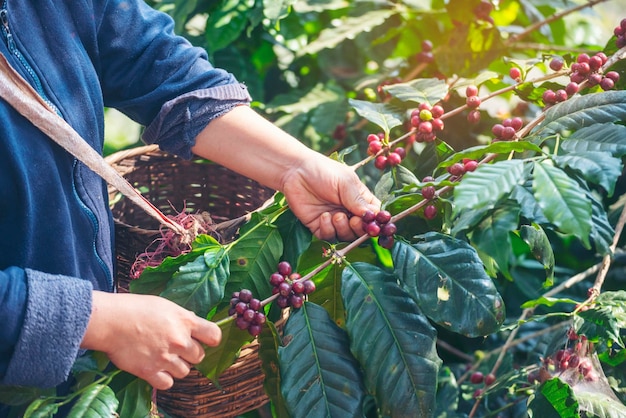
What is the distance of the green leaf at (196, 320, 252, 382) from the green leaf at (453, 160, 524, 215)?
1.17 feet

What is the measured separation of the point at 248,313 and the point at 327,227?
0.69 feet

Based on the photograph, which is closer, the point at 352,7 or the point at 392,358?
the point at 392,358

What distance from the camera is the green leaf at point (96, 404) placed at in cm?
86

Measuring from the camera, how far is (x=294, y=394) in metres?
0.92

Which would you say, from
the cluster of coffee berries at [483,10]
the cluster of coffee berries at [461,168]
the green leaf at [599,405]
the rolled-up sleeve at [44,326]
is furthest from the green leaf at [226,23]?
the green leaf at [599,405]

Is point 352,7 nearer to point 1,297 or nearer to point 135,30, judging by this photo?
point 135,30

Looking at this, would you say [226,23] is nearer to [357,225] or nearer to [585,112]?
[357,225]

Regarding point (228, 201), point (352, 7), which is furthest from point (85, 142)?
point (352, 7)

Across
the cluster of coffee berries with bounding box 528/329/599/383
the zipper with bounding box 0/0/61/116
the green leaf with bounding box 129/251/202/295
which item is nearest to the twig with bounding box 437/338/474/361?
the cluster of coffee berries with bounding box 528/329/599/383

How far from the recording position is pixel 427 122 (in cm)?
119

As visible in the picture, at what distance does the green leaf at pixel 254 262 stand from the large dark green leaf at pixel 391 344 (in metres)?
0.13

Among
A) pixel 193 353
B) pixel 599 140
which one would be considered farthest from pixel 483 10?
pixel 193 353

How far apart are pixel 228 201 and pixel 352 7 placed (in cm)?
62

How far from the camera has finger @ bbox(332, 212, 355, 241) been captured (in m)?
1.07
